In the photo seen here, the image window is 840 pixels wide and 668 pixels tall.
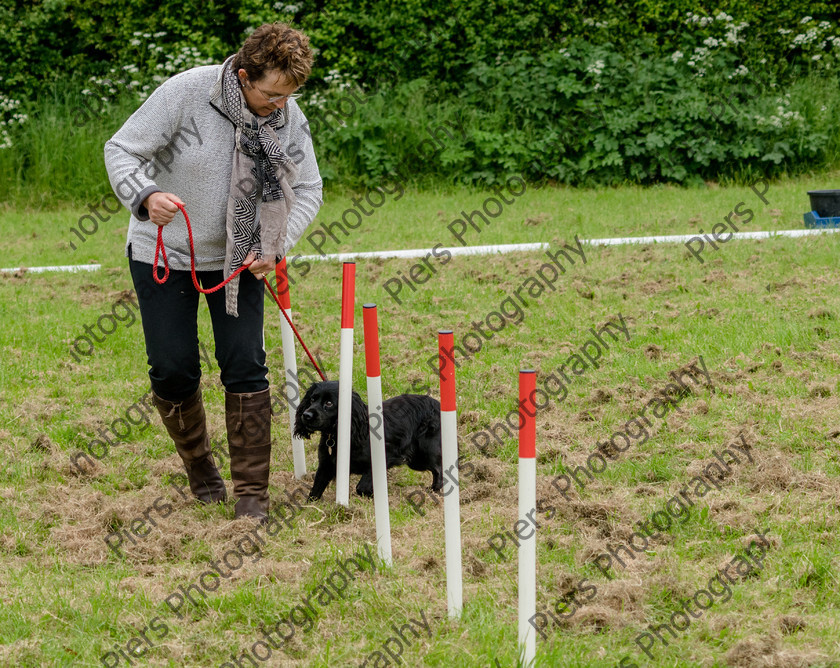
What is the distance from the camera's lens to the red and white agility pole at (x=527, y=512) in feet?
9.21

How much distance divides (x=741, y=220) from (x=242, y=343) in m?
7.23

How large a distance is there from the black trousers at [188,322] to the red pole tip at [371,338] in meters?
0.55

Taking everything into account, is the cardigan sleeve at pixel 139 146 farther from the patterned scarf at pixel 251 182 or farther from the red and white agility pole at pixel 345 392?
the red and white agility pole at pixel 345 392

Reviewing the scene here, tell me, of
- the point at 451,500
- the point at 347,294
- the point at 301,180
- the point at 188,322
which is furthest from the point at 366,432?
the point at 451,500

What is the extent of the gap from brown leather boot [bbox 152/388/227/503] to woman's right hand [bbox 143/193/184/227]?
957mm

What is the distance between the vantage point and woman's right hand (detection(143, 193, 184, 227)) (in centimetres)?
365

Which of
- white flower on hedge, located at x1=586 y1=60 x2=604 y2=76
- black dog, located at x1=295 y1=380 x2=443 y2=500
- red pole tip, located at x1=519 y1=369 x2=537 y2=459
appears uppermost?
red pole tip, located at x1=519 y1=369 x2=537 y2=459

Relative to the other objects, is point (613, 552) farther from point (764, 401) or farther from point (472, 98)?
point (472, 98)

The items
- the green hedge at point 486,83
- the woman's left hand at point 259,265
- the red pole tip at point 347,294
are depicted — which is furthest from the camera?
the green hedge at point 486,83

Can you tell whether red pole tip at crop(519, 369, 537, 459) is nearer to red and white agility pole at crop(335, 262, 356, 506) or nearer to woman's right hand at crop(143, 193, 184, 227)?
red and white agility pole at crop(335, 262, 356, 506)

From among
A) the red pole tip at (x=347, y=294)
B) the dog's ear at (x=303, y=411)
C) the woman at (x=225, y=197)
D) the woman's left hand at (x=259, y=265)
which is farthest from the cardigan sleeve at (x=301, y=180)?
the dog's ear at (x=303, y=411)

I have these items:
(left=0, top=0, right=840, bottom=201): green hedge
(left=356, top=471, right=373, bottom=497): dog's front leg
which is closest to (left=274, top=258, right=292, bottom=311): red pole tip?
(left=356, top=471, right=373, bottom=497): dog's front leg

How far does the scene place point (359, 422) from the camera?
4.44 meters

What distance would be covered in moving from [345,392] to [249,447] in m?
0.50
